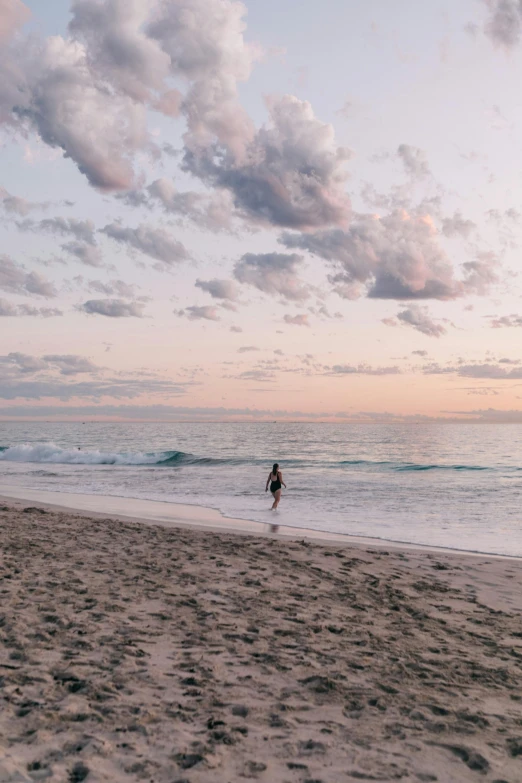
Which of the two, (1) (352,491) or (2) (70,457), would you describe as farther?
(2) (70,457)

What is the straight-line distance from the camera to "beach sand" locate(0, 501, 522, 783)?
3949mm

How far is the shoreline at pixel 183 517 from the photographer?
46.2 feet

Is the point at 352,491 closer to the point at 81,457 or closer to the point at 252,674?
the point at 252,674

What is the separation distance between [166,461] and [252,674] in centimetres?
4687

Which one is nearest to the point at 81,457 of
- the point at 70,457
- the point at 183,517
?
the point at 70,457

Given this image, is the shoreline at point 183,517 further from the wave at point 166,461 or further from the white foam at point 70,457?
the white foam at point 70,457

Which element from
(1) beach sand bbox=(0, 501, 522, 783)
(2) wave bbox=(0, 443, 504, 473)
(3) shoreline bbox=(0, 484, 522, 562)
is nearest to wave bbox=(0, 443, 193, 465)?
(2) wave bbox=(0, 443, 504, 473)

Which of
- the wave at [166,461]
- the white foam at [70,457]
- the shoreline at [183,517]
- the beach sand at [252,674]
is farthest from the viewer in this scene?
the white foam at [70,457]

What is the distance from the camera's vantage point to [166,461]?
2018 inches

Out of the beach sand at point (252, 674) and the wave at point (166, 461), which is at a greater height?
the beach sand at point (252, 674)

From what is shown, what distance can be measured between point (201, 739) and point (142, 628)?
98.4 inches

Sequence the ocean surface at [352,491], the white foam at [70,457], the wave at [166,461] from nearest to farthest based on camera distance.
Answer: the ocean surface at [352,491] < the wave at [166,461] < the white foam at [70,457]

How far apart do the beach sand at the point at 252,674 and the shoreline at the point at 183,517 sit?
390 centimetres

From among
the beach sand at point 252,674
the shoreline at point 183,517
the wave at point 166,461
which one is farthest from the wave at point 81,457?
the beach sand at point 252,674
